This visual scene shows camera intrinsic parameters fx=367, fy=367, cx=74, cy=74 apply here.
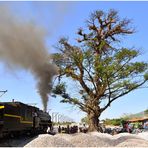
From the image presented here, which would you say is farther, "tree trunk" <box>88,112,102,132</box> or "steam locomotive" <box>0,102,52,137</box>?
"tree trunk" <box>88,112,102,132</box>

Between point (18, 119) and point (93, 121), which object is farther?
point (93, 121)

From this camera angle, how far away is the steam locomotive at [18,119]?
1916cm

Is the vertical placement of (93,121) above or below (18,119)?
above

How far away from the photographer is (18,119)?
21.8 m

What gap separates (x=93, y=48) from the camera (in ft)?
125

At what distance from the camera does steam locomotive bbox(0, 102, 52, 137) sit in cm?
1916

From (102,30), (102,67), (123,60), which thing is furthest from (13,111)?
(102,30)

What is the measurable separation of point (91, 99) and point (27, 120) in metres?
13.5

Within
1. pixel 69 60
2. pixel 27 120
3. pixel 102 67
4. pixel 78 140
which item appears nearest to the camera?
pixel 78 140

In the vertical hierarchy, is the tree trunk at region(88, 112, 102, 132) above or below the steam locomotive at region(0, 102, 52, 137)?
above

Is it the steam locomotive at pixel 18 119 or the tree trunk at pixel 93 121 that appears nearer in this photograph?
the steam locomotive at pixel 18 119

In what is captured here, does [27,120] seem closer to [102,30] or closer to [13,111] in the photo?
[13,111]

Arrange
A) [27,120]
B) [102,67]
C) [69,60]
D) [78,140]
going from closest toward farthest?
1. [78,140]
2. [27,120]
3. [102,67]
4. [69,60]

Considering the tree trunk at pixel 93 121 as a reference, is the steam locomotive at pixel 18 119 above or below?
below
